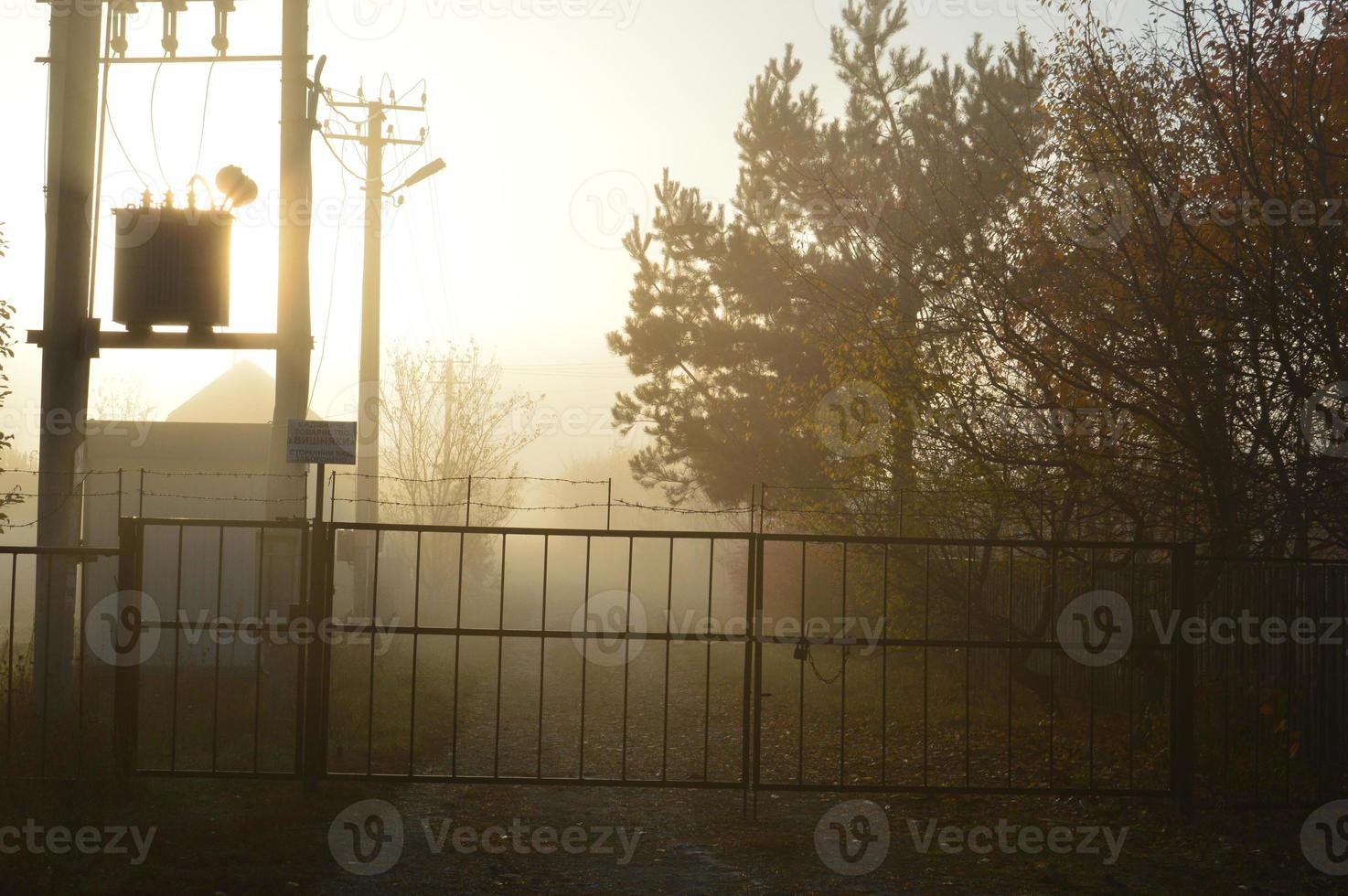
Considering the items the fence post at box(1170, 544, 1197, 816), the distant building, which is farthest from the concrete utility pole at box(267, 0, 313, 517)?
the fence post at box(1170, 544, 1197, 816)

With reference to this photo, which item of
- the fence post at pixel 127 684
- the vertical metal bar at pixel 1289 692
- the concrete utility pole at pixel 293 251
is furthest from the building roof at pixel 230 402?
the vertical metal bar at pixel 1289 692

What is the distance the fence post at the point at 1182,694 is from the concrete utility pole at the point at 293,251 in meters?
8.05

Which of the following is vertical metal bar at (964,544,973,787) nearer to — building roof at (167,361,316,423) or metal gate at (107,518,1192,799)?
metal gate at (107,518,1192,799)

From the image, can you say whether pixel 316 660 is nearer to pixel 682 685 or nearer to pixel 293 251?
pixel 293 251

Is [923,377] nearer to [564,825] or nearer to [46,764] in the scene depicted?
[564,825]

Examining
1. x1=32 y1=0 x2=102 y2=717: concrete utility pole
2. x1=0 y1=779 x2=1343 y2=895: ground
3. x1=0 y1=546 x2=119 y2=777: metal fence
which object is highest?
x1=32 y1=0 x2=102 y2=717: concrete utility pole

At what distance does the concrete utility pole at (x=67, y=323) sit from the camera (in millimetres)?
10148

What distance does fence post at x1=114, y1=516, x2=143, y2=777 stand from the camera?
8461 millimetres

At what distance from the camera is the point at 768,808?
9578mm

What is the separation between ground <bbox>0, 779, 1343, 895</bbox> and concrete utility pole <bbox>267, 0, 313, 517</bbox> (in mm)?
3648

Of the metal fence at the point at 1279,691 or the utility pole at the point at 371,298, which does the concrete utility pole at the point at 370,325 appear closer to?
the utility pole at the point at 371,298

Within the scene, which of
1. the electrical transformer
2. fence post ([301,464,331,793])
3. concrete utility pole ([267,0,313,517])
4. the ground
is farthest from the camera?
concrete utility pole ([267,0,313,517])

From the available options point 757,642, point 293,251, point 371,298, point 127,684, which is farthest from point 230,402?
point 757,642

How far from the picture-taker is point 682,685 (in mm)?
19453
